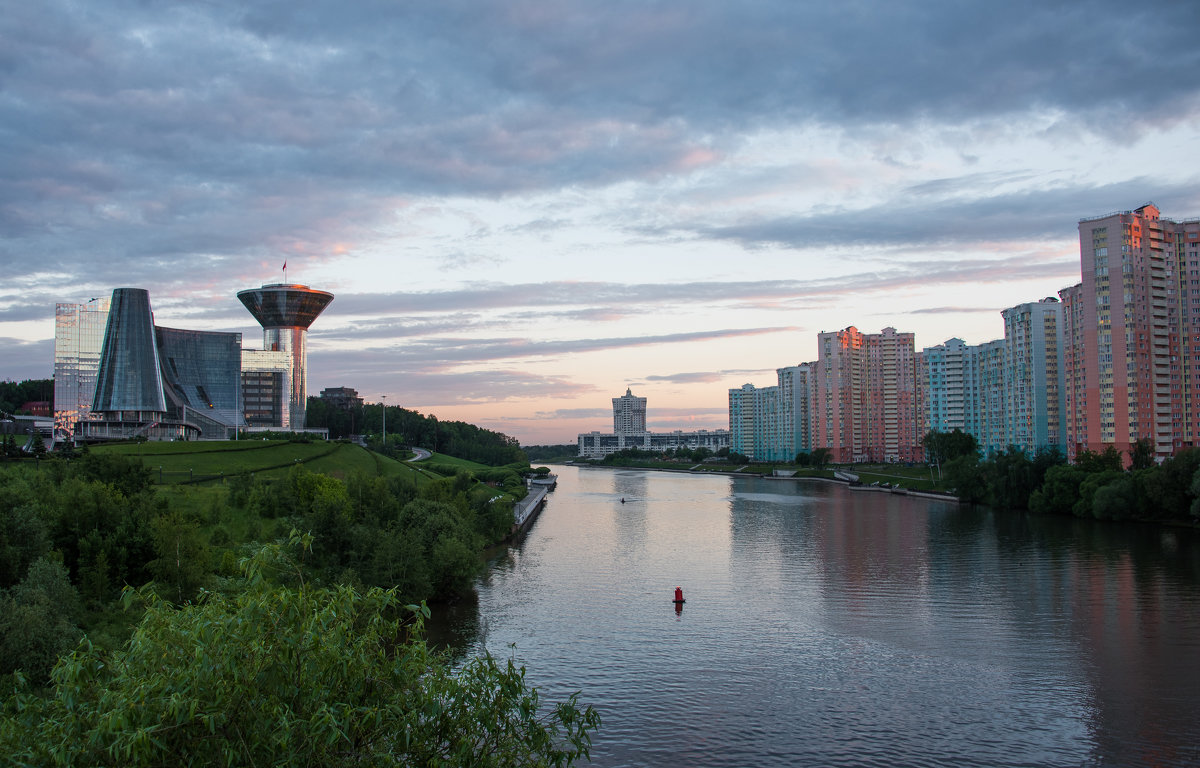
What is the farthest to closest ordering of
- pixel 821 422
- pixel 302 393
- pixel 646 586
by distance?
pixel 821 422
pixel 302 393
pixel 646 586

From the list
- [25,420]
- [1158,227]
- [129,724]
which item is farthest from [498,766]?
[25,420]

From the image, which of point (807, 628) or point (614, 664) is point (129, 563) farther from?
point (807, 628)

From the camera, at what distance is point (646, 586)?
1325 inches

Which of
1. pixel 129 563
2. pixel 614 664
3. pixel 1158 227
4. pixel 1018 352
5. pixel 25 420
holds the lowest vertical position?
pixel 614 664

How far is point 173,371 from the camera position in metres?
97.3

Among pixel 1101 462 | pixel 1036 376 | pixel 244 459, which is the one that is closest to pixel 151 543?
pixel 244 459

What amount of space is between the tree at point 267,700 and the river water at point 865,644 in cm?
295

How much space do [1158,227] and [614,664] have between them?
208ft

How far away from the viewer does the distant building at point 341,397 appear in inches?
6791

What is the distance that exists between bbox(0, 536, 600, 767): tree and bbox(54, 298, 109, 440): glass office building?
285 feet

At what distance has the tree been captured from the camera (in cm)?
716

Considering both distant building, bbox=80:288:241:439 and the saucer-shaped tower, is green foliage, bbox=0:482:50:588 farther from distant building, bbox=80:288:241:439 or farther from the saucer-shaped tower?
the saucer-shaped tower

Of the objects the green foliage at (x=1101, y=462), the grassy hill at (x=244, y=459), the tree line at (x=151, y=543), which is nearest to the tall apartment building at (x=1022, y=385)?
the green foliage at (x=1101, y=462)

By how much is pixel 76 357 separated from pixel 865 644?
278 feet
